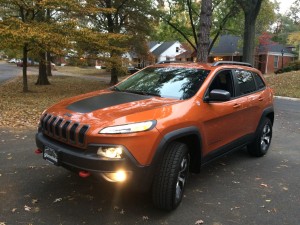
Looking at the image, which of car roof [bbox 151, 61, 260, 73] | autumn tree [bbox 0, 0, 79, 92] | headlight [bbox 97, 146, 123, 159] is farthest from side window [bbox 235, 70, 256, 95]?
autumn tree [bbox 0, 0, 79, 92]

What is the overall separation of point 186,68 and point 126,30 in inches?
747

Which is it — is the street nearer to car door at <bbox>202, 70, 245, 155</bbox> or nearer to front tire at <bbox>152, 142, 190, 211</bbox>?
front tire at <bbox>152, 142, 190, 211</bbox>

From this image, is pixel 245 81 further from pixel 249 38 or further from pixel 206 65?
pixel 249 38

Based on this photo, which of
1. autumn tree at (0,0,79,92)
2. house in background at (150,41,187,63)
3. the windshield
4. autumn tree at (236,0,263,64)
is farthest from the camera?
house in background at (150,41,187,63)

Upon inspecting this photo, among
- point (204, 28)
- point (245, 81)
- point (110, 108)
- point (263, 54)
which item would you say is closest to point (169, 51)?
point (263, 54)

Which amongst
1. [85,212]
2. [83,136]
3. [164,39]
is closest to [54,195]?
[85,212]

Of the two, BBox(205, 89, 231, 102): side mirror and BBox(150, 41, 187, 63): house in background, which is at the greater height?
BBox(150, 41, 187, 63): house in background

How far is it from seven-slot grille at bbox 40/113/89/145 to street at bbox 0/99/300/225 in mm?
821

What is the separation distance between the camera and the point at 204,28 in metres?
11.2

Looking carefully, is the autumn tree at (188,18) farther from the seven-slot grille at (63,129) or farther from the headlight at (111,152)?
the headlight at (111,152)

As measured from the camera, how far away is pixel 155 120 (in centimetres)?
365

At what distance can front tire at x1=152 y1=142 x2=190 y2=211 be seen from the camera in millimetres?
3686

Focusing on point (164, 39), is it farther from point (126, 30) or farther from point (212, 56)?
point (212, 56)

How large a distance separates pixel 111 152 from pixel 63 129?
662 millimetres
